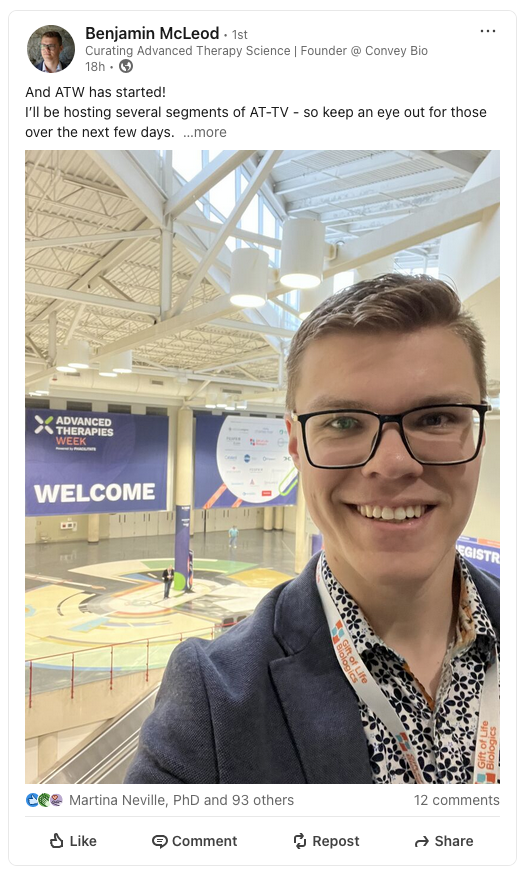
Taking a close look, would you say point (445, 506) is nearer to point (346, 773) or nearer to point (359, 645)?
point (359, 645)

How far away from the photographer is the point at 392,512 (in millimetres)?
943

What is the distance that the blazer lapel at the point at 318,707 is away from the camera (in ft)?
3.02

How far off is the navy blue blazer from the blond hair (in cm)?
59

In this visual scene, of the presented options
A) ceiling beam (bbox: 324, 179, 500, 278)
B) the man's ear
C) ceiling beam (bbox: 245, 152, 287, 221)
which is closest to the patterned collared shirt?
the man's ear

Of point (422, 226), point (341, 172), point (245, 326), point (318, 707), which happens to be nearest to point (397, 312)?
point (318, 707)

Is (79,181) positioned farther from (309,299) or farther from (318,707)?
(318,707)

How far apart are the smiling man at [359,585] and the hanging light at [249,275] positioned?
2.27 m

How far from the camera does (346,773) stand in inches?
36.9

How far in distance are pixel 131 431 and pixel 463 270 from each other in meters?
12.0

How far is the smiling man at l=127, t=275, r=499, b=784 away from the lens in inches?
35.9

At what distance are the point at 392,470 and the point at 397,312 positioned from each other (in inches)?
11.7

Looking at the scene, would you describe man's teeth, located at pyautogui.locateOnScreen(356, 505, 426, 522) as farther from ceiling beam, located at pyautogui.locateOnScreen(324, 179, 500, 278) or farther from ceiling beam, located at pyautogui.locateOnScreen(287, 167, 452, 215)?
ceiling beam, located at pyautogui.locateOnScreen(287, 167, 452, 215)
